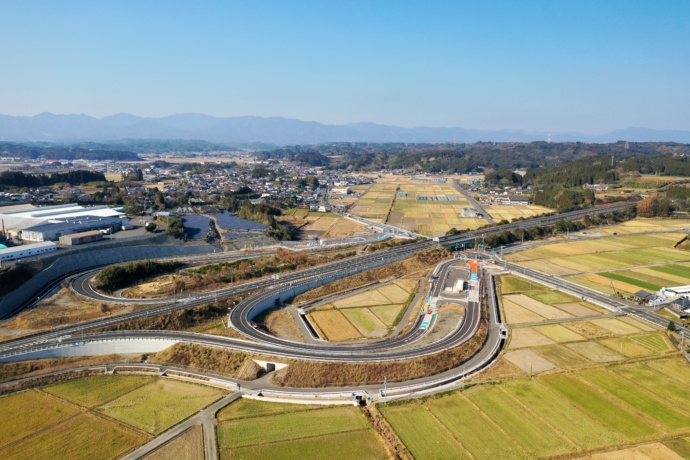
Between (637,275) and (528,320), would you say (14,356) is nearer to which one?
(528,320)

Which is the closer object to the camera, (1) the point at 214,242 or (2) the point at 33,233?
(2) the point at 33,233

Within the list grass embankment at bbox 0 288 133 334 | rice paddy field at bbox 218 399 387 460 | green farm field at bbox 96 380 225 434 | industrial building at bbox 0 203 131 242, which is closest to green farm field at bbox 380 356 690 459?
rice paddy field at bbox 218 399 387 460

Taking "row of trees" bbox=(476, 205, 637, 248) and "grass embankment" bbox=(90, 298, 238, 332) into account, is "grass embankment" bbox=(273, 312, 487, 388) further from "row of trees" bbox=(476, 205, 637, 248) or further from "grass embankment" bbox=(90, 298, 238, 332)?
"row of trees" bbox=(476, 205, 637, 248)

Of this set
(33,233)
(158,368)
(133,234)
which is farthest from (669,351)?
(33,233)

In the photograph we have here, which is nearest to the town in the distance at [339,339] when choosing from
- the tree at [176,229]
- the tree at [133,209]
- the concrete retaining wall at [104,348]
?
the concrete retaining wall at [104,348]

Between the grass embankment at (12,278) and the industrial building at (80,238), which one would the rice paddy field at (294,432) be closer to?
the grass embankment at (12,278)

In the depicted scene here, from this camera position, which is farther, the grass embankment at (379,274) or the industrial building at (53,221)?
the industrial building at (53,221)
